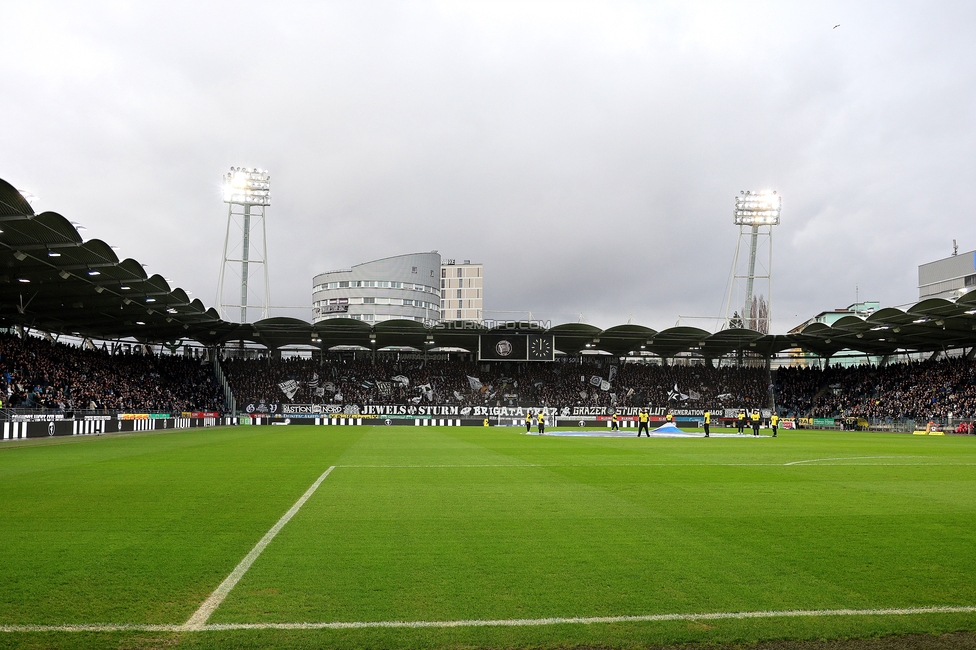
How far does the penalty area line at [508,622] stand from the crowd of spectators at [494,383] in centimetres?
6277

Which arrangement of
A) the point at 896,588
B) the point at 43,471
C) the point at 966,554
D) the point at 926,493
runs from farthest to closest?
1. the point at 43,471
2. the point at 926,493
3. the point at 966,554
4. the point at 896,588

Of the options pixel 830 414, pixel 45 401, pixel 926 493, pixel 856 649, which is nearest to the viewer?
pixel 856 649

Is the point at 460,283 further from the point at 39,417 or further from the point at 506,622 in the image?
the point at 506,622

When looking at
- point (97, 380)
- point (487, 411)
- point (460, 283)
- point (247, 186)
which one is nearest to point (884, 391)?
point (487, 411)

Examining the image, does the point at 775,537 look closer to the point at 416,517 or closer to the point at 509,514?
the point at 509,514

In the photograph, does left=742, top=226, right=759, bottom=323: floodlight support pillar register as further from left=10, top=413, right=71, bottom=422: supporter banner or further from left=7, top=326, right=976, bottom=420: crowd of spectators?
left=10, top=413, right=71, bottom=422: supporter banner

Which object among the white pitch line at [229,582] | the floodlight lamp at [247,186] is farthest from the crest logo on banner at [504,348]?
the white pitch line at [229,582]

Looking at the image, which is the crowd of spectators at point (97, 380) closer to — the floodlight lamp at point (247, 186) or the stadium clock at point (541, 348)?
the floodlight lamp at point (247, 186)

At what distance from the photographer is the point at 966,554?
7.81 metres

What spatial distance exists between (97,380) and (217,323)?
1070 cm

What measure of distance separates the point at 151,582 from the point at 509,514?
5230 millimetres

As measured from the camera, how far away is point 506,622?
17.8 feet

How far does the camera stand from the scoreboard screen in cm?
6569

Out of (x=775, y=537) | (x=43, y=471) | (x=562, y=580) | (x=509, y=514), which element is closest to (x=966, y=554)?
(x=775, y=537)
